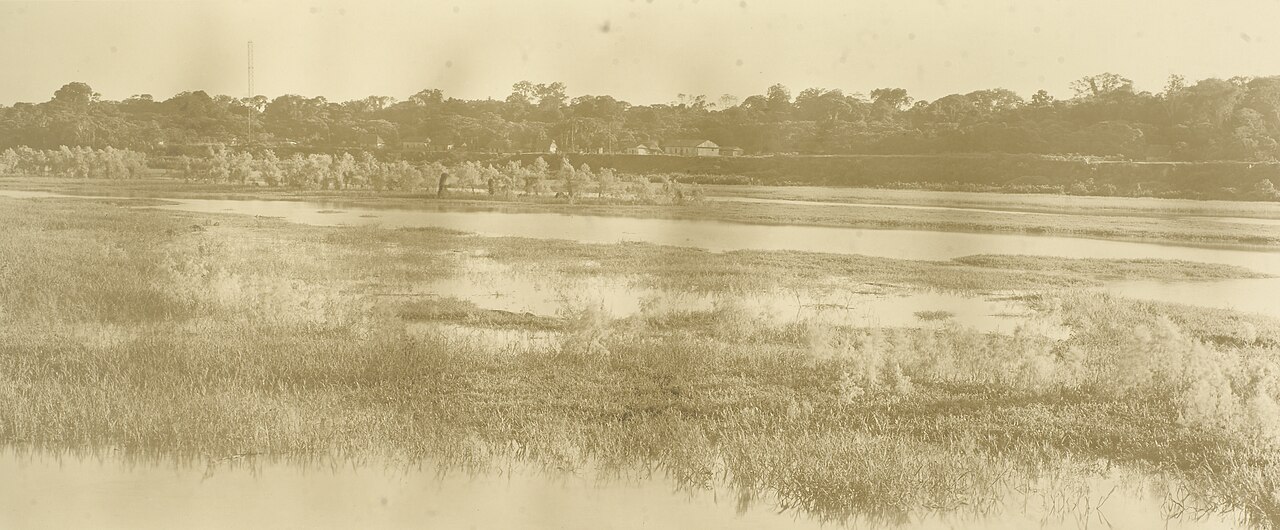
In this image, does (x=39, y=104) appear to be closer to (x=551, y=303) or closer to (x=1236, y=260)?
(x=551, y=303)

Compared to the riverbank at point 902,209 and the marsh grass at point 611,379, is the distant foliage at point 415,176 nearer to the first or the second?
the riverbank at point 902,209

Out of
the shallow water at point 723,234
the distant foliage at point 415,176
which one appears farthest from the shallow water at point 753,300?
the distant foliage at point 415,176

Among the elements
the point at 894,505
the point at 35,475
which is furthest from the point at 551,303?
the point at 35,475

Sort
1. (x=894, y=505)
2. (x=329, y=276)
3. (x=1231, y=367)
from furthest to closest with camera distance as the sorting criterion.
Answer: (x=329, y=276), (x=1231, y=367), (x=894, y=505)

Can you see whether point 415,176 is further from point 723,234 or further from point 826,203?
point 826,203

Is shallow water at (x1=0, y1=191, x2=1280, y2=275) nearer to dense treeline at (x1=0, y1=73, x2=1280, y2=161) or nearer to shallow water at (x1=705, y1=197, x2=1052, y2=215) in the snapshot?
shallow water at (x1=705, y1=197, x2=1052, y2=215)

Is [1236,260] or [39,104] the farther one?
[39,104]
